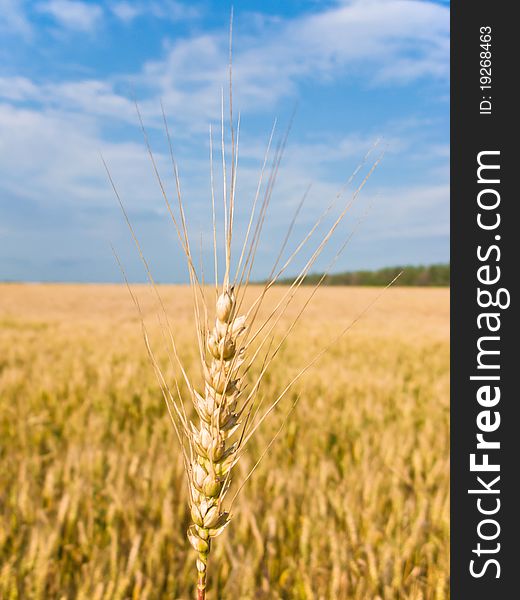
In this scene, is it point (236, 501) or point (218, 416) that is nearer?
point (218, 416)

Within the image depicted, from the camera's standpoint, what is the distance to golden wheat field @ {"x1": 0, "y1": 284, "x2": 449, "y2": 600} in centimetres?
177

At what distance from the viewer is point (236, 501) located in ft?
7.57

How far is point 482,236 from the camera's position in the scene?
2.04m

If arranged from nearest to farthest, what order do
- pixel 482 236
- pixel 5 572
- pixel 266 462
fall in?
pixel 5 572
pixel 482 236
pixel 266 462

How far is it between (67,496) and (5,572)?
54 cm

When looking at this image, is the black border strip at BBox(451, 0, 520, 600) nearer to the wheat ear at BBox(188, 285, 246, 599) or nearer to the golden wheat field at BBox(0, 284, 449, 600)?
the golden wheat field at BBox(0, 284, 449, 600)

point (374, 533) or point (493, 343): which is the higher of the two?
point (493, 343)

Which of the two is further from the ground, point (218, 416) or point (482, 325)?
point (482, 325)

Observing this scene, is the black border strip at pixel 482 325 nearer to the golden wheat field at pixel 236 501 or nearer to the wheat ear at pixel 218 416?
the golden wheat field at pixel 236 501

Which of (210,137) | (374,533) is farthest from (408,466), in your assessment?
(210,137)

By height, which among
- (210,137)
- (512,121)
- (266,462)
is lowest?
(266,462)

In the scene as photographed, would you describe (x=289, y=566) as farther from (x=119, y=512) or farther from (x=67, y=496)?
(x=67, y=496)

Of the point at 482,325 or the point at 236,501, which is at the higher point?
the point at 482,325

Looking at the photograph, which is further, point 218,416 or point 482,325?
point 482,325
